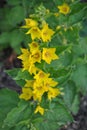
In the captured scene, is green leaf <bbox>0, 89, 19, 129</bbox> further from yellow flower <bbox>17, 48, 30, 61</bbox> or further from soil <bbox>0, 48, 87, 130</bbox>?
soil <bbox>0, 48, 87, 130</bbox>

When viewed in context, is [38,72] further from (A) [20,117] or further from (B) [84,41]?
(B) [84,41]

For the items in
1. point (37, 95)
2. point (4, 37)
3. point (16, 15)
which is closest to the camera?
point (37, 95)

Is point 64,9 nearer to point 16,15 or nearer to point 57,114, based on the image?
point 57,114

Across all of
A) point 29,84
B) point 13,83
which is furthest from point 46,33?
point 13,83

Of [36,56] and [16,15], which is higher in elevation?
[36,56]

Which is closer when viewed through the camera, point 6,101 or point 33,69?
point 33,69

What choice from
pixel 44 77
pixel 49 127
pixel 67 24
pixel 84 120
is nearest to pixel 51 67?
pixel 44 77
